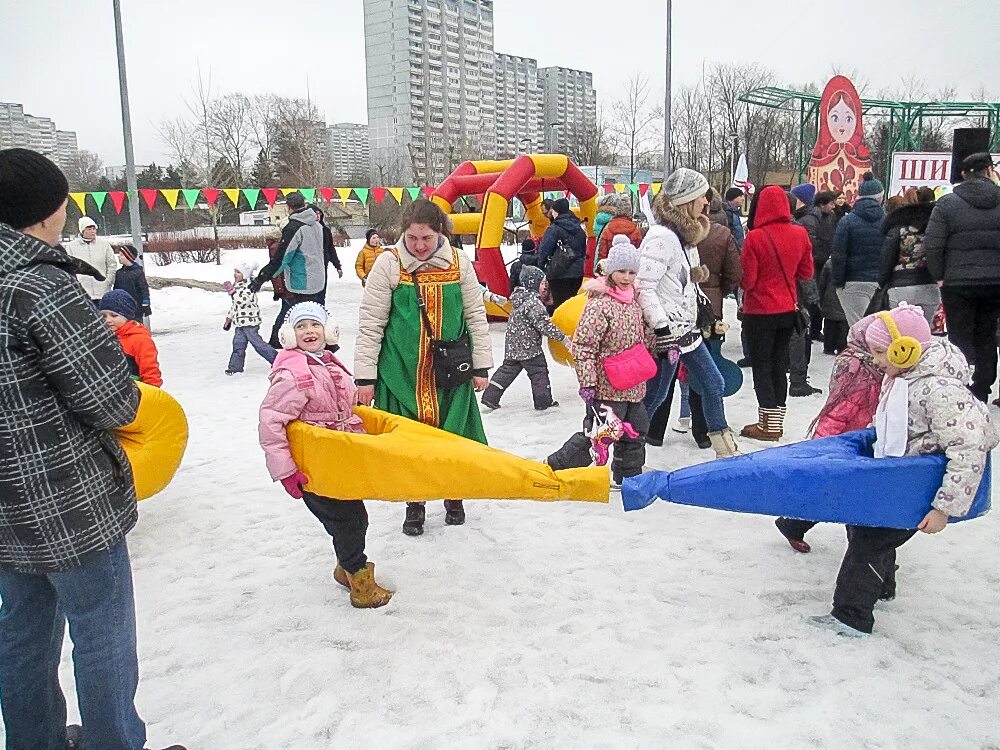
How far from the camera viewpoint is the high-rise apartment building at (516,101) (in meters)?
78.3

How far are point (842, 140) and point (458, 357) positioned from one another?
2041 cm

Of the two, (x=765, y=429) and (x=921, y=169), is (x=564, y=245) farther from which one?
(x=921, y=169)

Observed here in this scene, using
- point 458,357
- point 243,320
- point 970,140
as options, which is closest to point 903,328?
point 458,357

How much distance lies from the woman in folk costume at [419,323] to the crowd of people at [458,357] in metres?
0.01

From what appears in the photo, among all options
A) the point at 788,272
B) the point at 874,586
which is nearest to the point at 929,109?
the point at 788,272

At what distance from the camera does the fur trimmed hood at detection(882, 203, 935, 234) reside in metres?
6.56

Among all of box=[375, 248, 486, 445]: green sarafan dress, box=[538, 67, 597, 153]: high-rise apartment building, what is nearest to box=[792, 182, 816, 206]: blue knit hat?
box=[375, 248, 486, 445]: green sarafan dress

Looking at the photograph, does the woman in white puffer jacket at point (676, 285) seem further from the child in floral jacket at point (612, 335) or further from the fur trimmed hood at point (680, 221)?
the child in floral jacket at point (612, 335)

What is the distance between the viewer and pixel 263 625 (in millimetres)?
3516

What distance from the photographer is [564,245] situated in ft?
30.6

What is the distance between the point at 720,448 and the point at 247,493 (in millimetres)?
3246

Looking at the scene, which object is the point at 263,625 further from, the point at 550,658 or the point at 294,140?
the point at 294,140

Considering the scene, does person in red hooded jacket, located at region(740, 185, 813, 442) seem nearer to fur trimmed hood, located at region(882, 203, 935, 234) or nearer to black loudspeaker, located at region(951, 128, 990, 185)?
fur trimmed hood, located at region(882, 203, 935, 234)

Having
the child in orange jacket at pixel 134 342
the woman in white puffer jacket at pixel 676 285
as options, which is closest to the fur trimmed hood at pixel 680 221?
the woman in white puffer jacket at pixel 676 285
